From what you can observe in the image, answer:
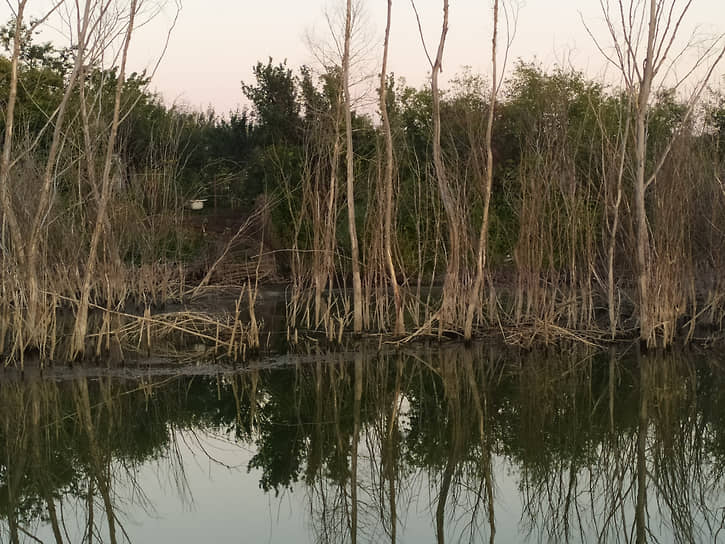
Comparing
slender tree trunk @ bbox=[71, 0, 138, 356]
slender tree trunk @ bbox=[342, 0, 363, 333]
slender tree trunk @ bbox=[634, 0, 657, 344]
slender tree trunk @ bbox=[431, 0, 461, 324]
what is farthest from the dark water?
slender tree trunk @ bbox=[342, 0, 363, 333]

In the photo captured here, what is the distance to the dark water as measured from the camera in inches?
203

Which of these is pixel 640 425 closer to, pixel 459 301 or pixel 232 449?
pixel 232 449

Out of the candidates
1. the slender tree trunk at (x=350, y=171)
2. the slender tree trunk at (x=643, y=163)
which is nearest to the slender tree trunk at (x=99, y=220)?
the slender tree trunk at (x=350, y=171)

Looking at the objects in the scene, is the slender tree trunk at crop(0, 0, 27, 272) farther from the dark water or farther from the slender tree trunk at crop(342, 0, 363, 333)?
the slender tree trunk at crop(342, 0, 363, 333)

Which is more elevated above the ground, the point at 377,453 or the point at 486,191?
the point at 486,191

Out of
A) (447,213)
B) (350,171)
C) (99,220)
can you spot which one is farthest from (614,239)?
(99,220)

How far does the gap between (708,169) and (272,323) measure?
273 inches

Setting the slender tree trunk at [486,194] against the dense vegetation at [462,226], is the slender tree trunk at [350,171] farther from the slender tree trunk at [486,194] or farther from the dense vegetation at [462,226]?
the slender tree trunk at [486,194]

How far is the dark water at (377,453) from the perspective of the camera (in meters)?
5.14

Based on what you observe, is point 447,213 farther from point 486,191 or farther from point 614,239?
point 614,239

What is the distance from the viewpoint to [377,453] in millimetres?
6523

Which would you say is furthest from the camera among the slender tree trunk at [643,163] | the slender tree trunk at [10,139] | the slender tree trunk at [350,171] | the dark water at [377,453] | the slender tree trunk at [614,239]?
the slender tree trunk at [350,171]

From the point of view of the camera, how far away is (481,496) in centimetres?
555

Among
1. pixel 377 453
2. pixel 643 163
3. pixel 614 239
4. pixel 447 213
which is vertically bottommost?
pixel 377 453
